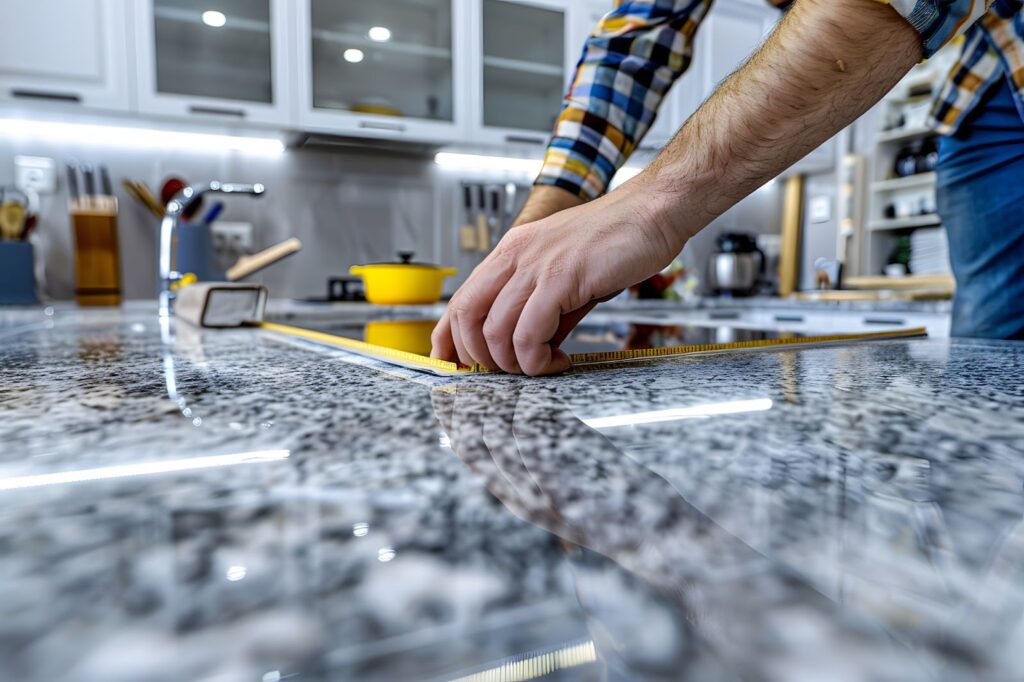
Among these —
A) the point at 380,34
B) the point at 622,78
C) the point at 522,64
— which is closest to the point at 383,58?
the point at 380,34

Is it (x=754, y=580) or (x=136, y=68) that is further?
(x=136, y=68)

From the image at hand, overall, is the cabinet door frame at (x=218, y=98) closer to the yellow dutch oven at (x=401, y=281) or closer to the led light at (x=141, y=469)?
the yellow dutch oven at (x=401, y=281)

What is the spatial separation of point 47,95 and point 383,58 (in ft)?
3.45

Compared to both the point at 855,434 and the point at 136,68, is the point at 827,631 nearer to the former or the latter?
the point at 855,434

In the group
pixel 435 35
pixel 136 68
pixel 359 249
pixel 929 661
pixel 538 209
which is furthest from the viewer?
pixel 359 249

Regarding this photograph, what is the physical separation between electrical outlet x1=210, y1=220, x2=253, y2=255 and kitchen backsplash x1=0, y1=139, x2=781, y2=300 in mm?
47

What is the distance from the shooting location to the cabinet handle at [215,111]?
2.07 meters

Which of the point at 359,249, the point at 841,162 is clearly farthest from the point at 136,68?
the point at 841,162

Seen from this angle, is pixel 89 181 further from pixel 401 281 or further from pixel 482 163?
pixel 482 163

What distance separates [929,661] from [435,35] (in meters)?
2.67

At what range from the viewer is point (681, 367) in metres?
0.50

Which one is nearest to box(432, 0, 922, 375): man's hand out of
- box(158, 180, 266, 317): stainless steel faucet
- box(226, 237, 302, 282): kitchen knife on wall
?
box(158, 180, 266, 317): stainless steel faucet

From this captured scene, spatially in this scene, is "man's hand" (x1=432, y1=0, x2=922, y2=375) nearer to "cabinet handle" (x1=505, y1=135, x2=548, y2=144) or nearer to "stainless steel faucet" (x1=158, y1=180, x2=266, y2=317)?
"stainless steel faucet" (x1=158, y1=180, x2=266, y2=317)

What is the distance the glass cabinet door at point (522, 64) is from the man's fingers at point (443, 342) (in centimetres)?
214
